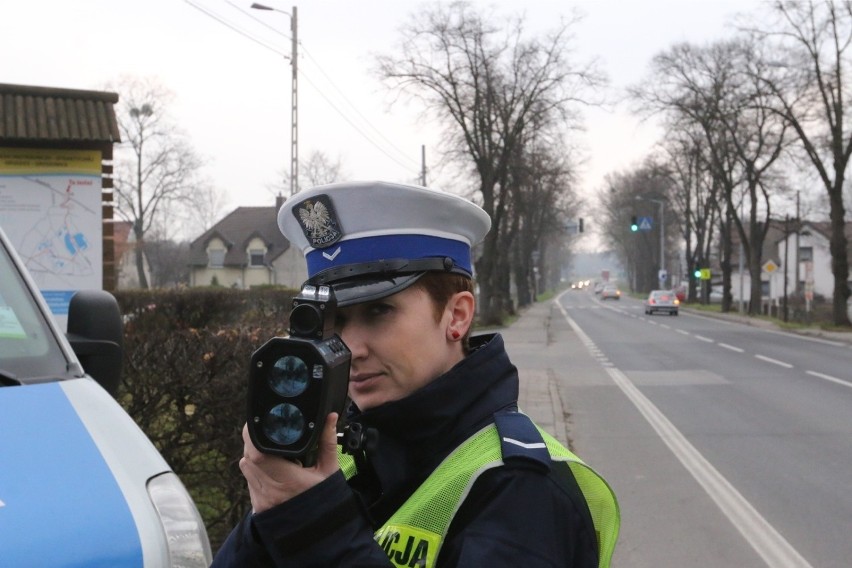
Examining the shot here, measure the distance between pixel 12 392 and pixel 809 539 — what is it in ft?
18.5

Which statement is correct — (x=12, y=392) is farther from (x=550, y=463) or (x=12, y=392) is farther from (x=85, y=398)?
(x=550, y=463)

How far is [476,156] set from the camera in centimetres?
3819

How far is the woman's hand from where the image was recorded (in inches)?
58.0

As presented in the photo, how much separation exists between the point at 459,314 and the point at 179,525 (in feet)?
3.53

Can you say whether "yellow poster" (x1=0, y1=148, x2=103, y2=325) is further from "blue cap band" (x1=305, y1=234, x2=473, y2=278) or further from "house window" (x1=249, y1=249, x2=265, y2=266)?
"house window" (x1=249, y1=249, x2=265, y2=266)

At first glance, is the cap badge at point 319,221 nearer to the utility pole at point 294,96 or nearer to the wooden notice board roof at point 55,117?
the wooden notice board roof at point 55,117

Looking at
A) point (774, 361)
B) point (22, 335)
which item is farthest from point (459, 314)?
point (774, 361)

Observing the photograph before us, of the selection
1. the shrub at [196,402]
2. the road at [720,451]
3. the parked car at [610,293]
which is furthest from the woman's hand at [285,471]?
the parked car at [610,293]

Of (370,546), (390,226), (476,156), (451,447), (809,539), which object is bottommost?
(809,539)

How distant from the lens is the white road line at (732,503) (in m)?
6.47

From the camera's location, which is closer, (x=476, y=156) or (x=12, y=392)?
(x=12, y=392)

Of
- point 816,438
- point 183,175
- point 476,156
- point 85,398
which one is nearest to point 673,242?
point 183,175

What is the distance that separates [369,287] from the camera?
Result: 1745 millimetres

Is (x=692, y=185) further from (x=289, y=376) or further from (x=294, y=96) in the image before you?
(x=289, y=376)
